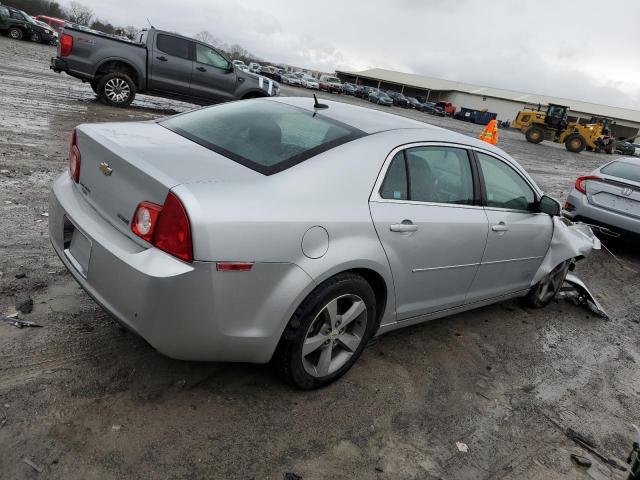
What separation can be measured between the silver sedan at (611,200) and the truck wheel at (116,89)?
9554 mm

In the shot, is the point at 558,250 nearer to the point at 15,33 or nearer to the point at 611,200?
the point at 611,200

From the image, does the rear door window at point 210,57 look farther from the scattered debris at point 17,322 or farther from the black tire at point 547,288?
the scattered debris at point 17,322

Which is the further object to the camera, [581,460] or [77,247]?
[581,460]

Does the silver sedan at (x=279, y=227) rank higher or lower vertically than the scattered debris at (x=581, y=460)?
higher

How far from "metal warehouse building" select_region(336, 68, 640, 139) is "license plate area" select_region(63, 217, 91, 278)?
7368cm

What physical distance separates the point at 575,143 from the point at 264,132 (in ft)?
104

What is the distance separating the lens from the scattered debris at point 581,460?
2.87m

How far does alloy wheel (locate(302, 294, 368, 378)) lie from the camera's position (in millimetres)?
2807

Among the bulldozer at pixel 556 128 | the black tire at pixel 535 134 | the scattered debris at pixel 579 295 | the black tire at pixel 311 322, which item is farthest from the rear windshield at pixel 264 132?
the bulldozer at pixel 556 128

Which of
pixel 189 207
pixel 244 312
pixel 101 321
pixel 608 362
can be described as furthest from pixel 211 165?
pixel 608 362

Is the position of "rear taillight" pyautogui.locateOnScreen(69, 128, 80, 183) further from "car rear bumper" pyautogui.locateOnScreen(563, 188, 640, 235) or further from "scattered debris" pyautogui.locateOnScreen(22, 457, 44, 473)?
"car rear bumper" pyautogui.locateOnScreen(563, 188, 640, 235)

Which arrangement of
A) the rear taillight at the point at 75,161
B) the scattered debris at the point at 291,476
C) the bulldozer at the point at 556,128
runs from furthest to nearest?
the bulldozer at the point at 556,128 < the rear taillight at the point at 75,161 < the scattered debris at the point at 291,476

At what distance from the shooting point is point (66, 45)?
1085 cm

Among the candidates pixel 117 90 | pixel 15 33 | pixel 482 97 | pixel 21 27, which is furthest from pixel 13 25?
pixel 482 97
